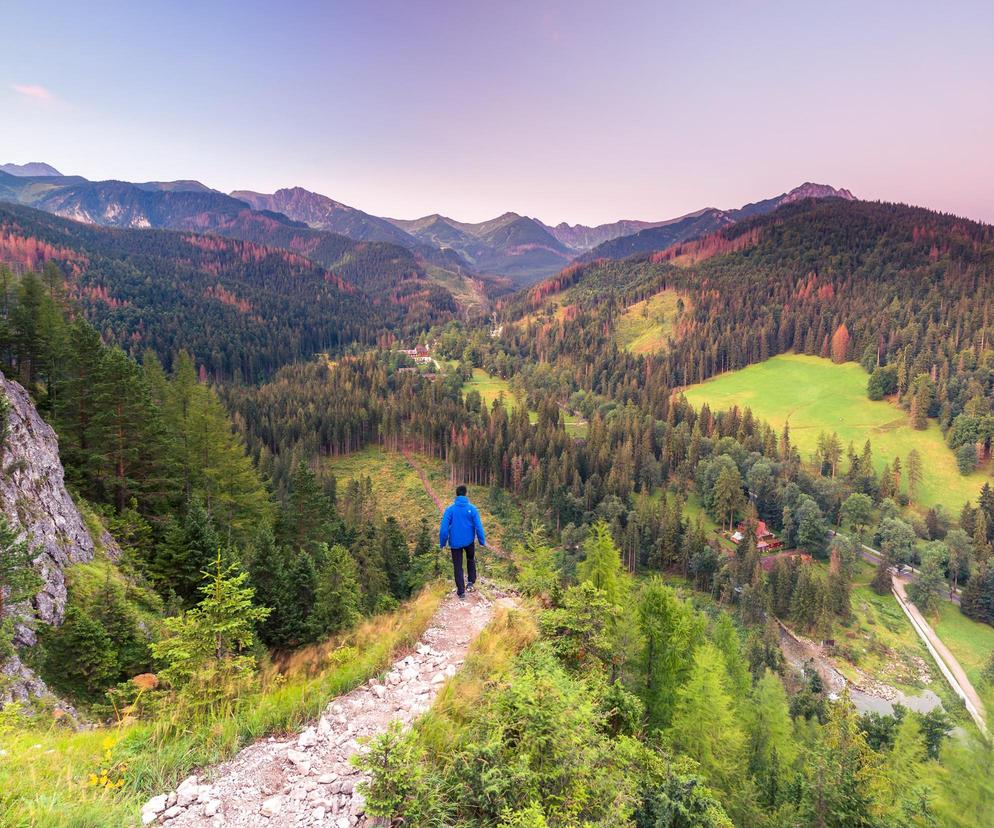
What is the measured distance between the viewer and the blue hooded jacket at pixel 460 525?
13.8 meters

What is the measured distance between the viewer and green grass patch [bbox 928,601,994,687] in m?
58.4

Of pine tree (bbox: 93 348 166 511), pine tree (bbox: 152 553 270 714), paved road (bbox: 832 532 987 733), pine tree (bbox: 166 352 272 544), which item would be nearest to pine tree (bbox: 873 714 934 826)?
pine tree (bbox: 152 553 270 714)

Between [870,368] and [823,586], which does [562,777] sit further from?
[870,368]

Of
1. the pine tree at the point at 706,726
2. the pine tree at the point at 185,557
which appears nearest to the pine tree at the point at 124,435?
the pine tree at the point at 185,557

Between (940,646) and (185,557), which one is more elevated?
(185,557)

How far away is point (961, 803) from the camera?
20547 mm

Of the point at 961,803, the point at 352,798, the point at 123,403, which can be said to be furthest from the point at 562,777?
the point at 123,403

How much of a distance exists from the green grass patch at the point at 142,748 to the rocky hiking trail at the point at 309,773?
27 cm

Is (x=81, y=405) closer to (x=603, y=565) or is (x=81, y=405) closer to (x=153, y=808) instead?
(x=153, y=808)

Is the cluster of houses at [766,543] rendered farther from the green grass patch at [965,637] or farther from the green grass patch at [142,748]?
the green grass patch at [142,748]

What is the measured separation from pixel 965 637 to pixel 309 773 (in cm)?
9101

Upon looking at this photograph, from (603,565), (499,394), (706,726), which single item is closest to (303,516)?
(603,565)

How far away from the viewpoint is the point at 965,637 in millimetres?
63688

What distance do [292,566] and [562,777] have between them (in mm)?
22911
